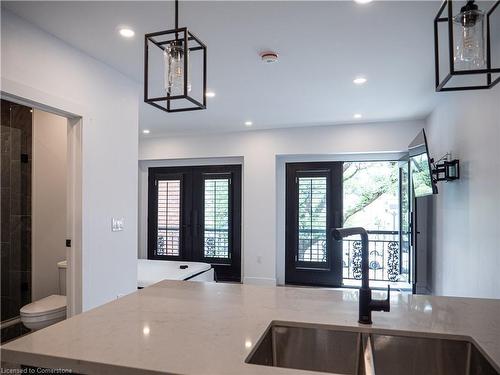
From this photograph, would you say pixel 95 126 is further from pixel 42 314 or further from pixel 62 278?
pixel 62 278

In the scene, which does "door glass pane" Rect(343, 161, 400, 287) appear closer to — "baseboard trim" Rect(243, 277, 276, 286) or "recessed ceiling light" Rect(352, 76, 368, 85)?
"baseboard trim" Rect(243, 277, 276, 286)

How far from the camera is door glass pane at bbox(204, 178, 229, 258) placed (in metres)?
6.17

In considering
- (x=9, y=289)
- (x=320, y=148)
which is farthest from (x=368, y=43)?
(x=9, y=289)

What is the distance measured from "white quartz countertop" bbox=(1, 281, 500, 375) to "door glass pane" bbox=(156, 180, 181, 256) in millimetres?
4859

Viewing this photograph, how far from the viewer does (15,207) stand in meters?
3.83

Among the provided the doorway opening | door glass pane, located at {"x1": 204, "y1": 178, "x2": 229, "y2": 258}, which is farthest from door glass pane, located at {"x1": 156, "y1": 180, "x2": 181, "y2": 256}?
the doorway opening

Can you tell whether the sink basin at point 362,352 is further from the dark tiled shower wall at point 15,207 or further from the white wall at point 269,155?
the white wall at point 269,155

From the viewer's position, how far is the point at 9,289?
3793 millimetres

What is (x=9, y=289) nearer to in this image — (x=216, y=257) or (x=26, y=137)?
(x=26, y=137)

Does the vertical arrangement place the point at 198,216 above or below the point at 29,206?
below

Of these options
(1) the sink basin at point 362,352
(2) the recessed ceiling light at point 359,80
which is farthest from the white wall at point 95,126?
(2) the recessed ceiling light at point 359,80

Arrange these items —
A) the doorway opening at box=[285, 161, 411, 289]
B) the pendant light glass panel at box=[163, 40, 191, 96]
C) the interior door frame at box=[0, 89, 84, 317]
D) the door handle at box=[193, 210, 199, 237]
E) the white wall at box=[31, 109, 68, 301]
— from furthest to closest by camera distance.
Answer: the door handle at box=[193, 210, 199, 237] → the doorway opening at box=[285, 161, 411, 289] → the white wall at box=[31, 109, 68, 301] → the interior door frame at box=[0, 89, 84, 317] → the pendant light glass panel at box=[163, 40, 191, 96]

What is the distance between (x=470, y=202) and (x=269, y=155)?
3.33m

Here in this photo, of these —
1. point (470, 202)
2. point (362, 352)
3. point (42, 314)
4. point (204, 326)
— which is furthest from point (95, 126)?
point (470, 202)
